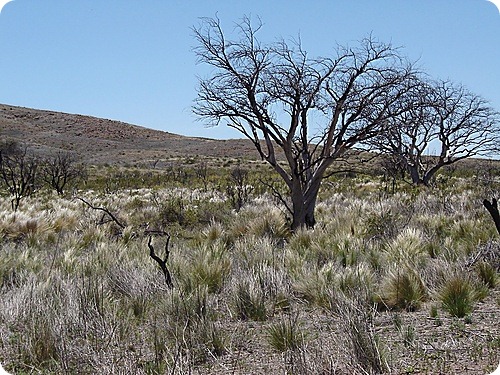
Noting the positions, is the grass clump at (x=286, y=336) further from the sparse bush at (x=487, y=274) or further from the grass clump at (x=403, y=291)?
the sparse bush at (x=487, y=274)

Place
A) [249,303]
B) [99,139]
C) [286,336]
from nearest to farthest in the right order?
1. [286,336]
2. [249,303]
3. [99,139]

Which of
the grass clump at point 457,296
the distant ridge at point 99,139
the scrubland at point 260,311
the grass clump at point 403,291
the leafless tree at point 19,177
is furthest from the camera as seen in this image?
the distant ridge at point 99,139

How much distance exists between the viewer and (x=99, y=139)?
103 meters

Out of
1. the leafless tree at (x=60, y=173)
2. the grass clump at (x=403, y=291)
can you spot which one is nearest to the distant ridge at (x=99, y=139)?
the leafless tree at (x=60, y=173)

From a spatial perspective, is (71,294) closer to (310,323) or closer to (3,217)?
(310,323)

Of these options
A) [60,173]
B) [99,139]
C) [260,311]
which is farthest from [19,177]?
[99,139]

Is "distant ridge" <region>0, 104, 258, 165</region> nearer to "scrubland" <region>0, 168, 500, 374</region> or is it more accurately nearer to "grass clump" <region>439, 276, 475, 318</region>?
"scrubland" <region>0, 168, 500, 374</region>

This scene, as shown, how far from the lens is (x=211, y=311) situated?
5777mm

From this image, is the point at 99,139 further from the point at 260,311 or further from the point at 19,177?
the point at 260,311

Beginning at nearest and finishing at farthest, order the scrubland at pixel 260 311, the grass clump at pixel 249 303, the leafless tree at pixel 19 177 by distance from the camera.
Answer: the scrubland at pixel 260 311 → the grass clump at pixel 249 303 → the leafless tree at pixel 19 177

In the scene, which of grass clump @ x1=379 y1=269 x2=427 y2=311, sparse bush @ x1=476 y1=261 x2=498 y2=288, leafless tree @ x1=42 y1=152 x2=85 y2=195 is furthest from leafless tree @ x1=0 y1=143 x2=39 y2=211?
sparse bush @ x1=476 y1=261 x2=498 y2=288

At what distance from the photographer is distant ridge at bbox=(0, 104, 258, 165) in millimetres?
85000

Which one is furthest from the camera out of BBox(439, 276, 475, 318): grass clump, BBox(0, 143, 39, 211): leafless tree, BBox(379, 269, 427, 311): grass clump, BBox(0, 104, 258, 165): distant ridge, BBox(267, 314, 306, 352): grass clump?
BBox(0, 104, 258, 165): distant ridge

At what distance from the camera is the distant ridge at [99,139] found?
85.0 m
